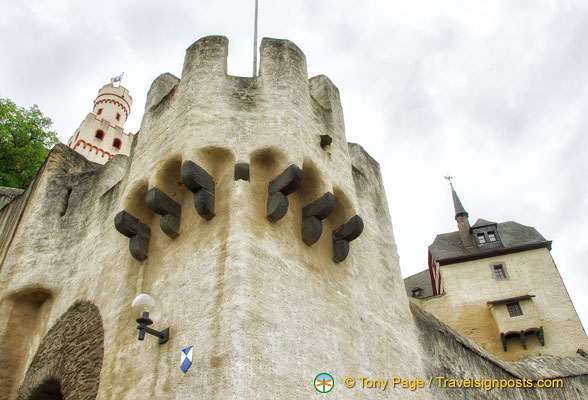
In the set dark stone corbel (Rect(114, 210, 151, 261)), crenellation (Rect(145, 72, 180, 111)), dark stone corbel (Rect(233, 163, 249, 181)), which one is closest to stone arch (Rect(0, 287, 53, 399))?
dark stone corbel (Rect(114, 210, 151, 261))

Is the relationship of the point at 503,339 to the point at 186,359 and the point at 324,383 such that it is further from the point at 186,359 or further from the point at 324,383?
the point at 186,359

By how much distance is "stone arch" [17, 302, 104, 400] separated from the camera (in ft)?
18.4

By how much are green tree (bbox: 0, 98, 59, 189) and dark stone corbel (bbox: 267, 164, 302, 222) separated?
40.6ft

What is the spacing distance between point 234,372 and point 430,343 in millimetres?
4615

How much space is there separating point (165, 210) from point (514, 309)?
2103 centimetres

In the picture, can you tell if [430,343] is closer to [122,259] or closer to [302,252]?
[302,252]

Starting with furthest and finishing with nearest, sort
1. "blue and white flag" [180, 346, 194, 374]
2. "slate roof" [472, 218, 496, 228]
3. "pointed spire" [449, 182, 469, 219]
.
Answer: "pointed spire" [449, 182, 469, 219]
"slate roof" [472, 218, 496, 228]
"blue and white flag" [180, 346, 194, 374]

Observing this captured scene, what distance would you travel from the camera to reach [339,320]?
5.75 m

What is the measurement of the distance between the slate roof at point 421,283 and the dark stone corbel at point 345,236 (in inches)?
939

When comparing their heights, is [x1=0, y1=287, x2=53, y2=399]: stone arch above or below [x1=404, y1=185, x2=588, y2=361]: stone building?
below

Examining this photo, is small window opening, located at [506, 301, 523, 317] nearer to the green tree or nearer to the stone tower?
the green tree

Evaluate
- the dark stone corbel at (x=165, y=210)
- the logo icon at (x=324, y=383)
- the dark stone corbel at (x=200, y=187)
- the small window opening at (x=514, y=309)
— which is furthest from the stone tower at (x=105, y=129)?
the logo icon at (x=324, y=383)

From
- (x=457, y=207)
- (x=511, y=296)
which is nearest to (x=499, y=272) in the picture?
(x=511, y=296)

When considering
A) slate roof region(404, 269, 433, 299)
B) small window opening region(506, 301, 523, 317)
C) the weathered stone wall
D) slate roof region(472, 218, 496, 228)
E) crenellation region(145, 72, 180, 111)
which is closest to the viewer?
the weathered stone wall
